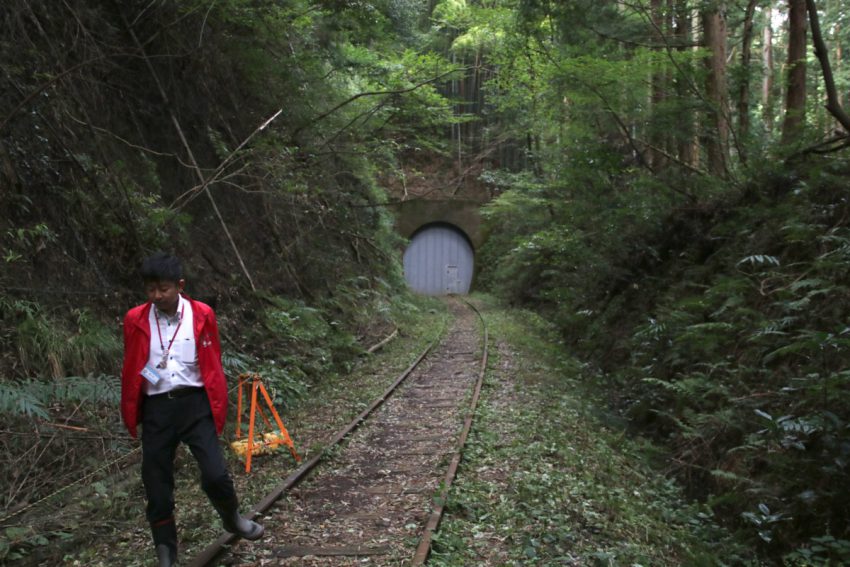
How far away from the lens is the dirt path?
423 cm

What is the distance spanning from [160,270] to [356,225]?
13.9 m

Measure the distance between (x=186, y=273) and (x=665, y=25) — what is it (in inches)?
402

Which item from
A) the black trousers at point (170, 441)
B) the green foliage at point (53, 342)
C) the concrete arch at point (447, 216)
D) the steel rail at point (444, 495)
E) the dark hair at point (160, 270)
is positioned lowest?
the steel rail at point (444, 495)

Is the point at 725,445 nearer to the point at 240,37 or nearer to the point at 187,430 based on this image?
the point at 187,430

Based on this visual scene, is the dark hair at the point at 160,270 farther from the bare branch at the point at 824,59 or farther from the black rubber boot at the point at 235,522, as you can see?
the bare branch at the point at 824,59

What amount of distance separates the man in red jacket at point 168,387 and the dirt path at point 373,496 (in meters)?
0.68

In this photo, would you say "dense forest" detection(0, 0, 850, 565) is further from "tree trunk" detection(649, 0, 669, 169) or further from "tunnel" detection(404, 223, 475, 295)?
"tunnel" detection(404, 223, 475, 295)

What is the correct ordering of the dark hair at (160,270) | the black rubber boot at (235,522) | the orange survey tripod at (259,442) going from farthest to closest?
1. the orange survey tripod at (259,442)
2. the black rubber boot at (235,522)
3. the dark hair at (160,270)

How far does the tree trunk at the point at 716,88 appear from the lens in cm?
1059

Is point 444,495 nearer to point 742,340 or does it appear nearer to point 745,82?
point 742,340

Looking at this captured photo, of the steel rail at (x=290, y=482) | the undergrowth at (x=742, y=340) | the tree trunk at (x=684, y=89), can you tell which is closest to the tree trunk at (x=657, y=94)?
the tree trunk at (x=684, y=89)

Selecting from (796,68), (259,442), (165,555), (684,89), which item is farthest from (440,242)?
(165,555)

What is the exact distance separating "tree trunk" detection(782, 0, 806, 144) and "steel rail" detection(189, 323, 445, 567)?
22.3 feet

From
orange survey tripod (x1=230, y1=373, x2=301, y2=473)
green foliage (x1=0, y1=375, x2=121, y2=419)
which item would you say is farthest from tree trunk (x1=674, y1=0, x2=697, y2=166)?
green foliage (x1=0, y1=375, x2=121, y2=419)
